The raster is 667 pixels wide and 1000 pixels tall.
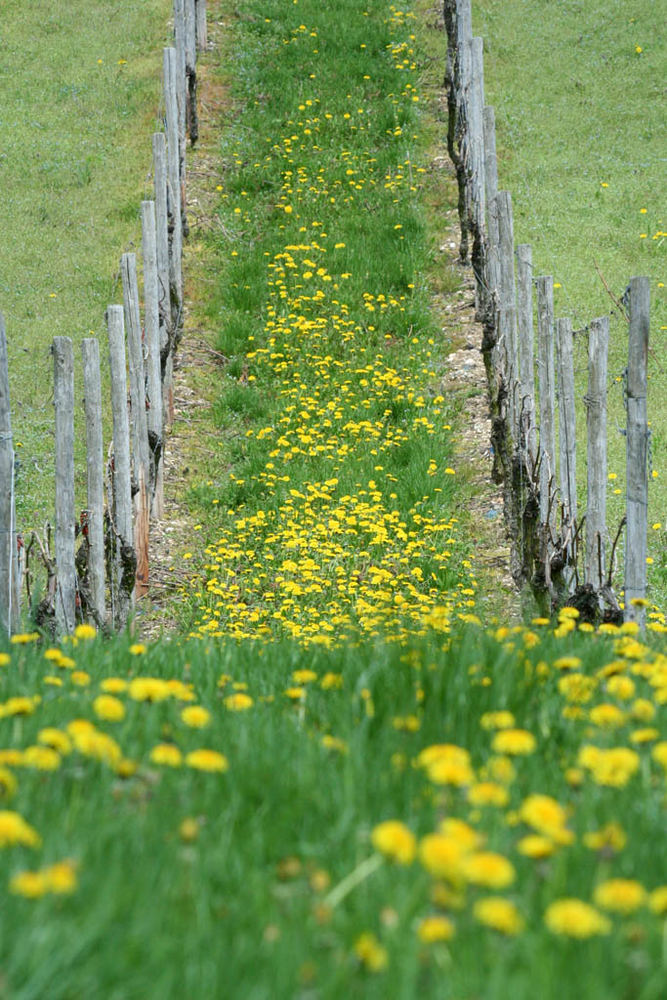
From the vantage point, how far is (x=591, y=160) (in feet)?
44.4

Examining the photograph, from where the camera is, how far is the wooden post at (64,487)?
4.89 meters

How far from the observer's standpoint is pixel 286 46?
15320mm

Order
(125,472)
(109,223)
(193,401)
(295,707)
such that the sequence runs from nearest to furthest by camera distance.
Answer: (295,707), (125,472), (193,401), (109,223)

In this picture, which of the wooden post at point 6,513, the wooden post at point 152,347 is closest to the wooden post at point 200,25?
the wooden post at point 152,347

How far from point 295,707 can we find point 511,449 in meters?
5.31

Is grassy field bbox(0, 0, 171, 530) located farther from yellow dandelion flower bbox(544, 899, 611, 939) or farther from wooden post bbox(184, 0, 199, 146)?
yellow dandelion flower bbox(544, 899, 611, 939)

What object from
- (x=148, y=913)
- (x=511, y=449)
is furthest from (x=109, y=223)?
(x=148, y=913)

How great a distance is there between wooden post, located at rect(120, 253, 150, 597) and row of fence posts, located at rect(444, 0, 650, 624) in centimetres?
227

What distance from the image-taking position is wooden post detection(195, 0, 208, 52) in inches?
601

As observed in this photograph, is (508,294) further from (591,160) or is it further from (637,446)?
(591,160)

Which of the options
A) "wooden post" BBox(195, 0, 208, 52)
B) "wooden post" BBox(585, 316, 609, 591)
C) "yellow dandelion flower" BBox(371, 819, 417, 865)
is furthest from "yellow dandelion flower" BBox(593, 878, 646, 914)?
"wooden post" BBox(195, 0, 208, 52)

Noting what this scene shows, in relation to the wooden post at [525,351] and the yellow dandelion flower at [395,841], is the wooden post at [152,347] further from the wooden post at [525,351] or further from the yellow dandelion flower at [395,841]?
the yellow dandelion flower at [395,841]

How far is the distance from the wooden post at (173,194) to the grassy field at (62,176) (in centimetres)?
76

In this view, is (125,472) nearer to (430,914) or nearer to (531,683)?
(531,683)
